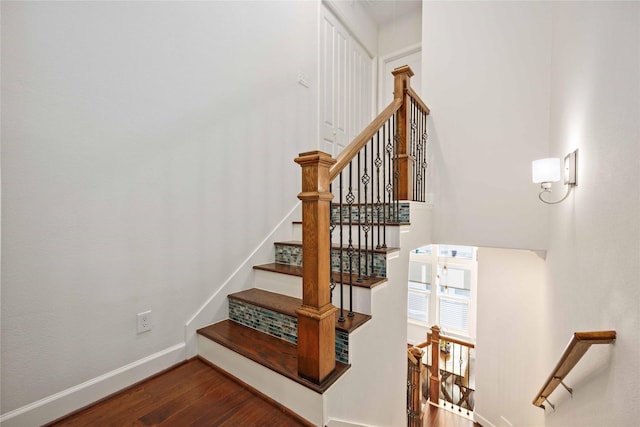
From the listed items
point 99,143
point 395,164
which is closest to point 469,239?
point 395,164

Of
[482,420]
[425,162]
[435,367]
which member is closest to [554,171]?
[425,162]

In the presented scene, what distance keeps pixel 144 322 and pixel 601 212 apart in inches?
96.3

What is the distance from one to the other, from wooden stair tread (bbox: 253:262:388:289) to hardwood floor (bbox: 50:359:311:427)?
72 cm

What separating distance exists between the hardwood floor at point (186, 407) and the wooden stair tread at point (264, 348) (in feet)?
0.63

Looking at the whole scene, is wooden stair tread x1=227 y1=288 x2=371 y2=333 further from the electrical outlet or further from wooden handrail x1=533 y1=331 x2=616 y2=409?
wooden handrail x1=533 y1=331 x2=616 y2=409

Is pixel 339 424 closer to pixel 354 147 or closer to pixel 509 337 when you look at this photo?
pixel 354 147

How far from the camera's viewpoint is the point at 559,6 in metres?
2.14

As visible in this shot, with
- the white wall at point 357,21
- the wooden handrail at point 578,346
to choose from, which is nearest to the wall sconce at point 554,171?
the wooden handrail at point 578,346

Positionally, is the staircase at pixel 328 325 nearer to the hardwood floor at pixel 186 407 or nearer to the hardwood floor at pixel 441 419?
the hardwood floor at pixel 186 407

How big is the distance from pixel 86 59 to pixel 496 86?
302cm

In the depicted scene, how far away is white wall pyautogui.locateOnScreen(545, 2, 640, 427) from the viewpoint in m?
1.02

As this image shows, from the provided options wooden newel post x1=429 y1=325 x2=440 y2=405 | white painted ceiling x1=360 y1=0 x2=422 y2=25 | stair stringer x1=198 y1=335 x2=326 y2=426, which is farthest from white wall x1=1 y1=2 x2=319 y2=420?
wooden newel post x1=429 y1=325 x2=440 y2=405

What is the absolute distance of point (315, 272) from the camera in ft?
4.25

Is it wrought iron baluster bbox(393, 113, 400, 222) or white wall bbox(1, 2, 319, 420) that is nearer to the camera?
white wall bbox(1, 2, 319, 420)
